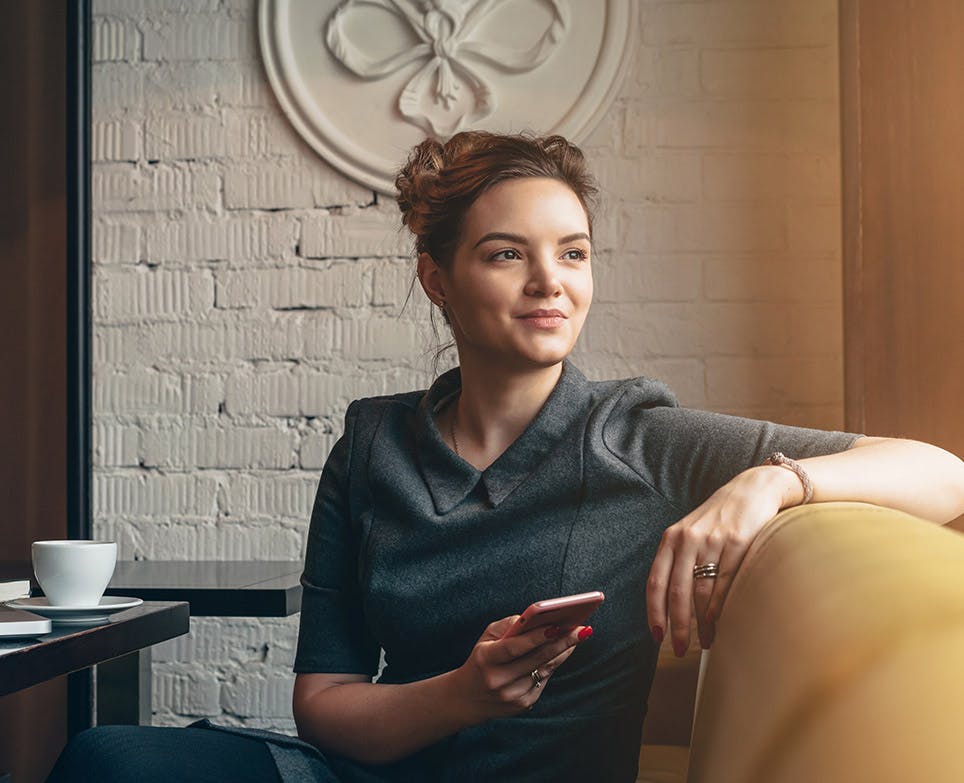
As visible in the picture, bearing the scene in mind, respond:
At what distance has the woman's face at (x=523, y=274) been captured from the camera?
119 centimetres

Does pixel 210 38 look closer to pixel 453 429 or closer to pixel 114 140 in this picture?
pixel 114 140

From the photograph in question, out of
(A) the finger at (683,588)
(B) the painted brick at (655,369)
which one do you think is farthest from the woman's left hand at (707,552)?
(B) the painted brick at (655,369)

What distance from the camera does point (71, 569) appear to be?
42.7 inches

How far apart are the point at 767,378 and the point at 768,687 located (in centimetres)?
148

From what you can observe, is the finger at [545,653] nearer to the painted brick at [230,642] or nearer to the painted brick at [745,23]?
the painted brick at [230,642]

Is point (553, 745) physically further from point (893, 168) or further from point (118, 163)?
point (118, 163)

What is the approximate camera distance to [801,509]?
30.0 inches

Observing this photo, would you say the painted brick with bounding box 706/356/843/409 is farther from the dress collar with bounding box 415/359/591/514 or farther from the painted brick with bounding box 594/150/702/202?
the dress collar with bounding box 415/359/591/514

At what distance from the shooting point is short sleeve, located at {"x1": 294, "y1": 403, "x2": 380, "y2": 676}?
125 centimetres

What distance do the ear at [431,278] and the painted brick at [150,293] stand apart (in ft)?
2.84

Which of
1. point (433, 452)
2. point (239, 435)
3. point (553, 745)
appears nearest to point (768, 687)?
point (553, 745)

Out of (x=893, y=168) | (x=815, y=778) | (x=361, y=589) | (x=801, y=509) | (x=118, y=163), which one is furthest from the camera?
(x=118, y=163)

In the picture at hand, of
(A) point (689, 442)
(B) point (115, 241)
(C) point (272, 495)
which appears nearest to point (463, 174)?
(A) point (689, 442)

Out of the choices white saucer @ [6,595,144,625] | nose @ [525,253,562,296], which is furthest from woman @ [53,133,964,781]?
white saucer @ [6,595,144,625]
